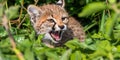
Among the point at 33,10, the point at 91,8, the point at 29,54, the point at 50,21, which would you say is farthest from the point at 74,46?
the point at 33,10

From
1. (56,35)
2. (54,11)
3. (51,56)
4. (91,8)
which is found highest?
(91,8)

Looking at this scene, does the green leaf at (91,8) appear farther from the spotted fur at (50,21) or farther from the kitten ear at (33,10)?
the kitten ear at (33,10)

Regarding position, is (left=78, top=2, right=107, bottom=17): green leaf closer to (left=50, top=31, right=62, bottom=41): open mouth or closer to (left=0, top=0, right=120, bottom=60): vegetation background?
(left=0, top=0, right=120, bottom=60): vegetation background

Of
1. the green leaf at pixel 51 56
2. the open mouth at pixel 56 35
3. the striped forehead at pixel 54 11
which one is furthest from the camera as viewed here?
the striped forehead at pixel 54 11

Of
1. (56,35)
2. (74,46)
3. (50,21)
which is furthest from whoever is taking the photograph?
(50,21)

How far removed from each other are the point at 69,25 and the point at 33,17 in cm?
64

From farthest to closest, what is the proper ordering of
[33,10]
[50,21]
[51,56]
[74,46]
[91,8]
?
[33,10] < [50,21] < [74,46] < [51,56] < [91,8]

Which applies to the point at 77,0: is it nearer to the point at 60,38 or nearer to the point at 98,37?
the point at 60,38

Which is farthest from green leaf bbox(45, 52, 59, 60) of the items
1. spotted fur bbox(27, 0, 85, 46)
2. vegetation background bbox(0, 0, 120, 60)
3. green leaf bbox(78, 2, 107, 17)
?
spotted fur bbox(27, 0, 85, 46)

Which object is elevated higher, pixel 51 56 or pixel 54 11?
pixel 54 11

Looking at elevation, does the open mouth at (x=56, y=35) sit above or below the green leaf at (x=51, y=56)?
below

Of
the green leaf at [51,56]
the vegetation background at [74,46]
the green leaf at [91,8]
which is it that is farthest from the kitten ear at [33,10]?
the green leaf at [91,8]

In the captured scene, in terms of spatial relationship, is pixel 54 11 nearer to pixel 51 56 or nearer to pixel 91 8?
pixel 51 56

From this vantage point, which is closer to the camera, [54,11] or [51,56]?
[51,56]
